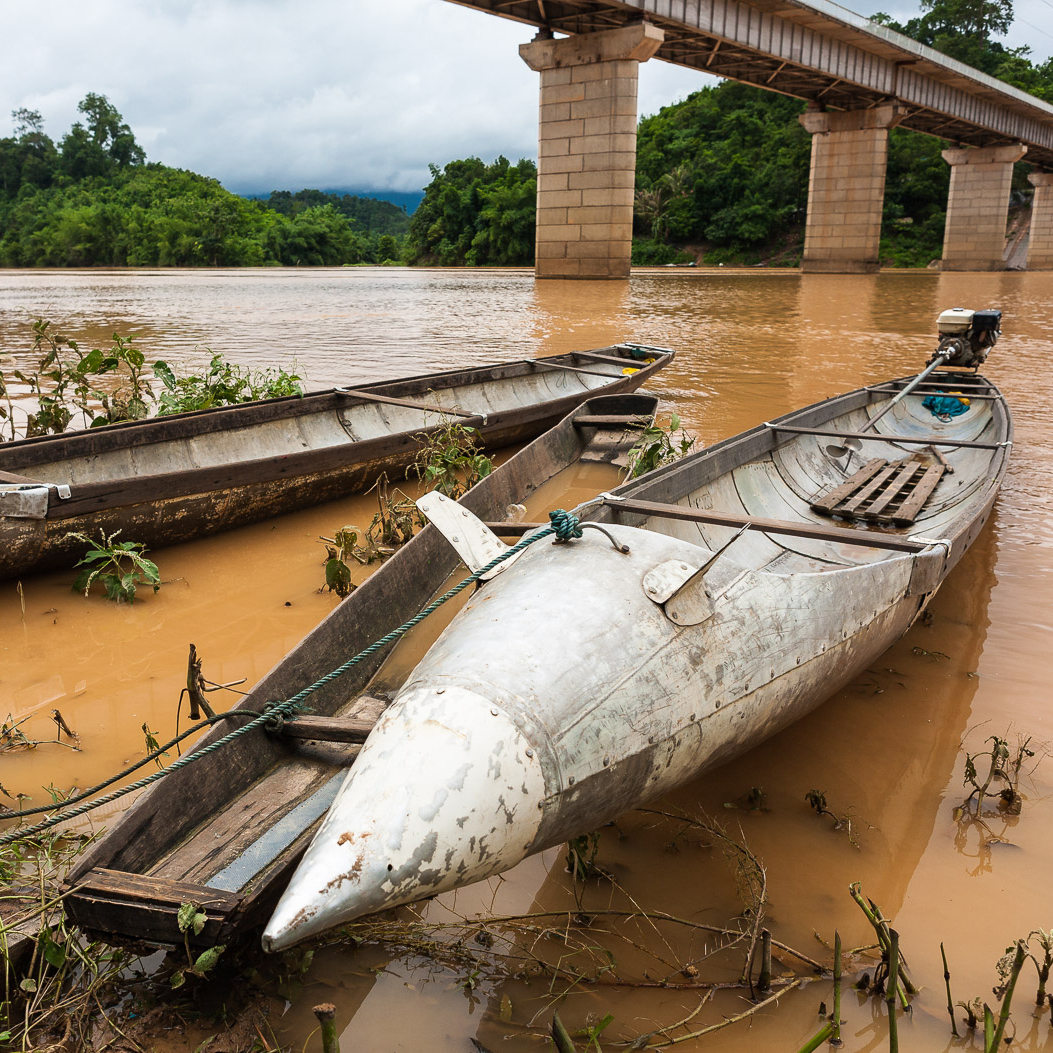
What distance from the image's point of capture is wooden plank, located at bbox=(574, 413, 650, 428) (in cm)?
683

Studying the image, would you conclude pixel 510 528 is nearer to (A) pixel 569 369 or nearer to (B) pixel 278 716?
(B) pixel 278 716

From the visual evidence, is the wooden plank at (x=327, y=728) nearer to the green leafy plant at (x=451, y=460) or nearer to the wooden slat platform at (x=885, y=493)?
the green leafy plant at (x=451, y=460)

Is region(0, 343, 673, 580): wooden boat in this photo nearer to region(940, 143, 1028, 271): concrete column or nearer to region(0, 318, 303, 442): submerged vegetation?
region(0, 318, 303, 442): submerged vegetation

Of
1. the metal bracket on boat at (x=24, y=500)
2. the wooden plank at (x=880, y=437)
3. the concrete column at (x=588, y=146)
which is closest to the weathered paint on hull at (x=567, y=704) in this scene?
the wooden plank at (x=880, y=437)

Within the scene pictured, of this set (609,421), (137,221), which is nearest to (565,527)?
(609,421)

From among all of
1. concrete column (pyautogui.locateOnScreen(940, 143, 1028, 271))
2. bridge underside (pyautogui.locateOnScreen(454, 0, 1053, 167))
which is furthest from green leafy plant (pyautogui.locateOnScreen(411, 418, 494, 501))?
concrete column (pyautogui.locateOnScreen(940, 143, 1028, 271))

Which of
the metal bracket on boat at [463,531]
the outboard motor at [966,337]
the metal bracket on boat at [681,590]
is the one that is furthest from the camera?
the outboard motor at [966,337]

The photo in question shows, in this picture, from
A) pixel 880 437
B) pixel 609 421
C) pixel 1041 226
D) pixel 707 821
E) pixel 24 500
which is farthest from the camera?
pixel 1041 226

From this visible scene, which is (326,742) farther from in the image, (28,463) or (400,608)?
(28,463)

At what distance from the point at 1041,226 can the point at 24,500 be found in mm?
58561

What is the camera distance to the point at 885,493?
5.59m

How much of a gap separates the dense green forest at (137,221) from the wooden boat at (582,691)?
64.1 metres

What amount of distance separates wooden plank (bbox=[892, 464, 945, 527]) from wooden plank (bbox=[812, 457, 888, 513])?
329mm

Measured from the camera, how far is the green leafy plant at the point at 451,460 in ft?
18.7
